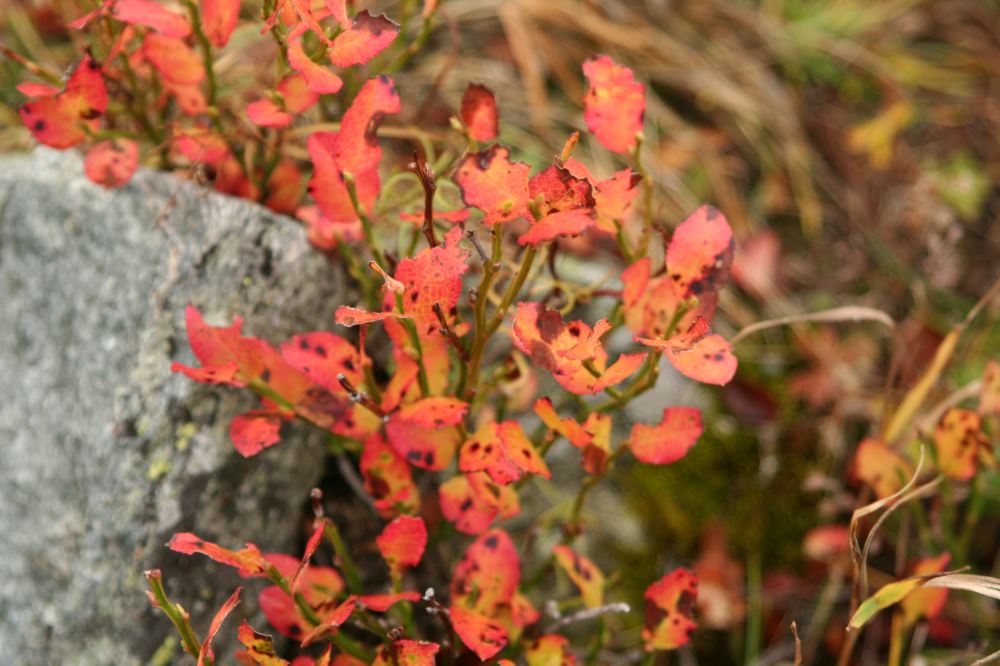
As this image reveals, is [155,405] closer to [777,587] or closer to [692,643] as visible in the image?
[692,643]

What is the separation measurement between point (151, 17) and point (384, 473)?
59 cm

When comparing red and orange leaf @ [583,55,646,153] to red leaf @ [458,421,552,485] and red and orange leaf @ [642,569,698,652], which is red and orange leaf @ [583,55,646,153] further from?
red and orange leaf @ [642,569,698,652]

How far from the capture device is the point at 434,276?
2.83ft

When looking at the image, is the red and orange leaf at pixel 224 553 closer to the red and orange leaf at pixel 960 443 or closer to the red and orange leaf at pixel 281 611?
the red and orange leaf at pixel 281 611

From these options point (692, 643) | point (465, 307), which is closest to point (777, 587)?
point (692, 643)

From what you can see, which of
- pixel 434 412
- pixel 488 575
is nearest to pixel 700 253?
pixel 434 412

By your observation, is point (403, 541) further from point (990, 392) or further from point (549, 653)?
point (990, 392)

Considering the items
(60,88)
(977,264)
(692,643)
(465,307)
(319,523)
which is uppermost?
(60,88)

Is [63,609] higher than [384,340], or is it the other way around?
[384,340]

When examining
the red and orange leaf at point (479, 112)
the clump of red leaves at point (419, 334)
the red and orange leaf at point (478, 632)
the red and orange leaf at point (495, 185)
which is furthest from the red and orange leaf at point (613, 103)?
the red and orange leaf at point (478, 632)

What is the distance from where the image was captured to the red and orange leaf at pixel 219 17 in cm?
102

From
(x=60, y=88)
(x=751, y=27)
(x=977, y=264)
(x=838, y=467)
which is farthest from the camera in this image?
(x=751, y=27)

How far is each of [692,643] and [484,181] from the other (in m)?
1.06

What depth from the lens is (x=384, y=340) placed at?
1.40m
